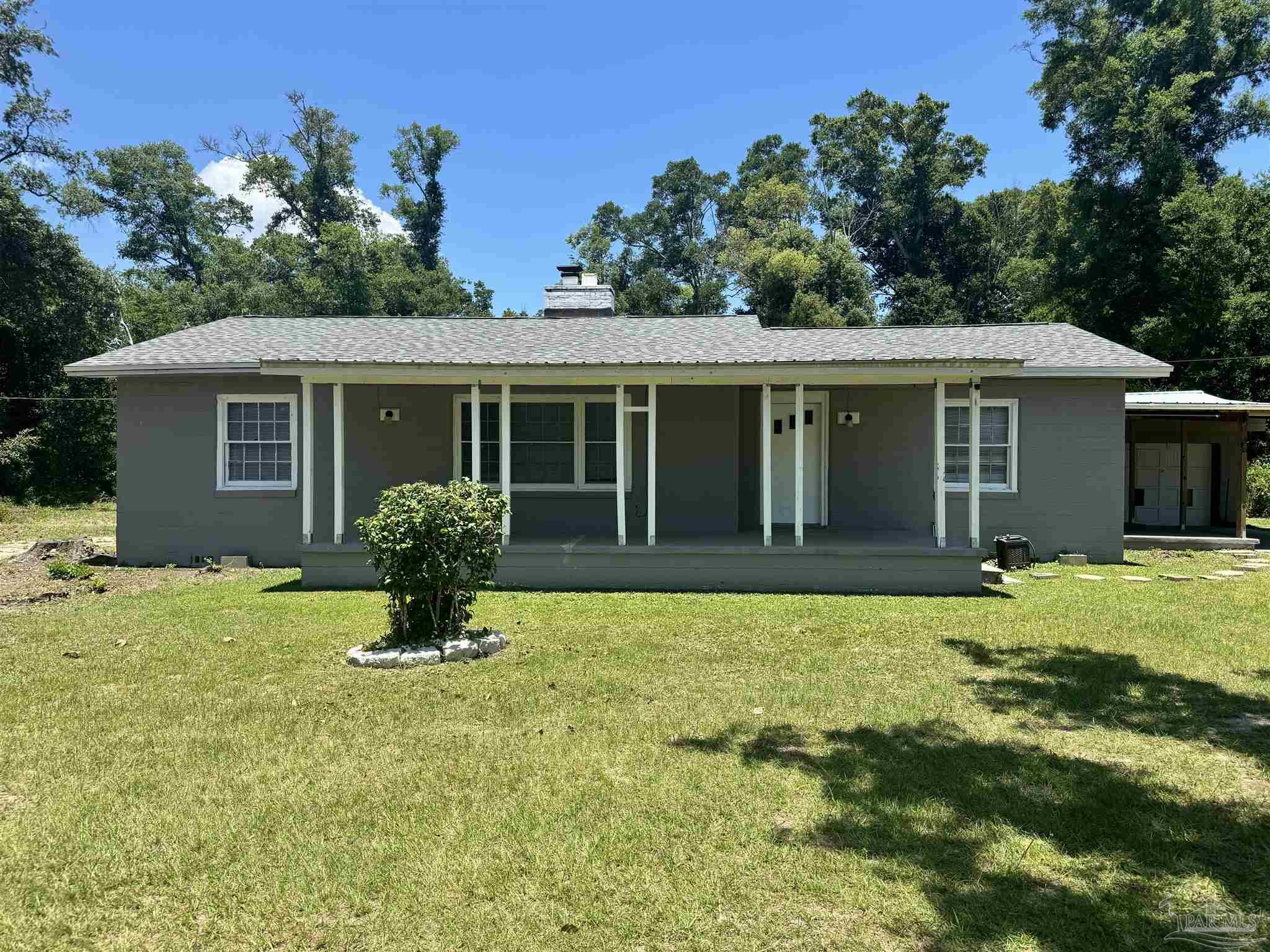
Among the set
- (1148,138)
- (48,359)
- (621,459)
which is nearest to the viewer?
(621,459)

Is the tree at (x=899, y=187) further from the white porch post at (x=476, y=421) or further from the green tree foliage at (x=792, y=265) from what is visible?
the white porch post at (x=476, y=421)

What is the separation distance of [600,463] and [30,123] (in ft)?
88.4

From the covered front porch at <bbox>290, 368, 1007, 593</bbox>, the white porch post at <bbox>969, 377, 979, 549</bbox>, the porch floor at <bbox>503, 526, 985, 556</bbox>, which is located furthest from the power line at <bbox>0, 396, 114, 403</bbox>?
the white porch post at <bbox>969, 377, 979, 549</bbox>

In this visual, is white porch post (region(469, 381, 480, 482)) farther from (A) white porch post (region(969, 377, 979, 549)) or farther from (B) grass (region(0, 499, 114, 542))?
(B) grass (region(0, 499, 114, 542))

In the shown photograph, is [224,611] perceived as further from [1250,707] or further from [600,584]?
[1250,707]

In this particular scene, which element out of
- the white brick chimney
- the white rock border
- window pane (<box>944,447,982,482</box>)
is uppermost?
the white brick chimney

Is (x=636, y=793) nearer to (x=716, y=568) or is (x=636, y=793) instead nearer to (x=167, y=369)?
(x=716, y=568)

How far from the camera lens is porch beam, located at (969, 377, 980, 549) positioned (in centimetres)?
916

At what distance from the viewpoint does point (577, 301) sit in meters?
15.7

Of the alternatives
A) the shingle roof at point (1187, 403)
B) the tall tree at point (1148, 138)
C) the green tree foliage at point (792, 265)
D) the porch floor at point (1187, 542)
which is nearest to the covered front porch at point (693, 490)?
the porch floor at point (1187, 542)

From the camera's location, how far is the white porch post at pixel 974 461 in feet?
30.0

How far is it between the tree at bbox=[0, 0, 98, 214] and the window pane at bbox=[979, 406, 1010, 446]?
94.7 ft

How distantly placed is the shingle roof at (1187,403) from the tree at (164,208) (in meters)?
45.0

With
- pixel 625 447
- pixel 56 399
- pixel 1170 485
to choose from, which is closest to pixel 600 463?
pixel 625 447
